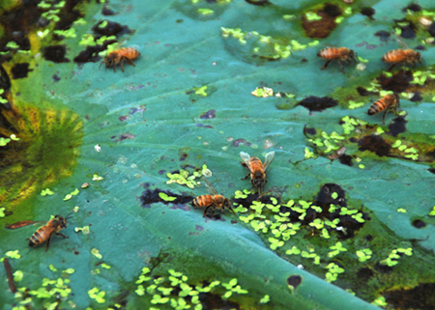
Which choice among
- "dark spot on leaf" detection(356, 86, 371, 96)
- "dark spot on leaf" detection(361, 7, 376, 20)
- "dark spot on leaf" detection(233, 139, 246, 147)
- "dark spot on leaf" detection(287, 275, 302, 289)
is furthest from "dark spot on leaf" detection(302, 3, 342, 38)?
"dark spot on leaf" detection(287, 275, 302, 289)

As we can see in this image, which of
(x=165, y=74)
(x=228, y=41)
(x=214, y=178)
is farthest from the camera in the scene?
(x=228, y=41)

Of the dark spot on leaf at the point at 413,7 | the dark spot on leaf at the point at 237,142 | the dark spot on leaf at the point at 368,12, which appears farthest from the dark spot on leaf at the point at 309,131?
the dark spot on leaf at the point at 413,7

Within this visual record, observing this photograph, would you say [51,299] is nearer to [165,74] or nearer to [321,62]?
[165,74]

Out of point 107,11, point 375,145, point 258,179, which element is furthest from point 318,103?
point 107,11

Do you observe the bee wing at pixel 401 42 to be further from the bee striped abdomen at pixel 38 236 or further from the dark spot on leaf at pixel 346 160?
the bee striped abdomen at pixel 38 236

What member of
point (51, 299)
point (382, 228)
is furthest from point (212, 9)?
point (51, 299)
